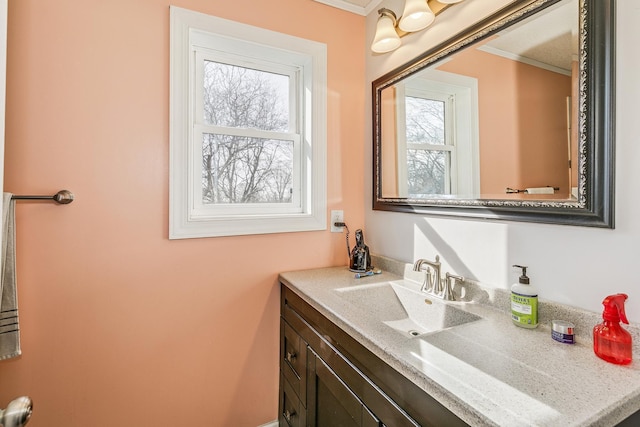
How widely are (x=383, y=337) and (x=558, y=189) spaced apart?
27.5 inches

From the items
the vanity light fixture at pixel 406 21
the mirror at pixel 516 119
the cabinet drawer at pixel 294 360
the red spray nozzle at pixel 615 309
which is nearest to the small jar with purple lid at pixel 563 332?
the red spray nozzle at pixel 615 309

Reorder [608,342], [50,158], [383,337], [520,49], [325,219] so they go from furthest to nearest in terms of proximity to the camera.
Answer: [325,219] < [50,158] < [520,49] < [383,337] < [608,342]

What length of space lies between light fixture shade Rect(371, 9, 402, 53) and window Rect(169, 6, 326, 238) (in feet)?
1.10

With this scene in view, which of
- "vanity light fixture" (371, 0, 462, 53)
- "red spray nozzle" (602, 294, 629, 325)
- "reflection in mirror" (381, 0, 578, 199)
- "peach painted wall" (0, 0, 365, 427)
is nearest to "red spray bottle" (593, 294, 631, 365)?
"red spray nozzle" (602, 294, 629, 325)

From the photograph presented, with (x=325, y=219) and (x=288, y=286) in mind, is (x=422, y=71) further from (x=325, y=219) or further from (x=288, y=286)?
(x=288, y=286)

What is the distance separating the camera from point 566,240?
943 mm

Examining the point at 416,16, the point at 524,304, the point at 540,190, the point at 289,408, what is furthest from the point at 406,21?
the point at 289,408

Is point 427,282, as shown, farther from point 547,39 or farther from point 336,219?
point 547,39

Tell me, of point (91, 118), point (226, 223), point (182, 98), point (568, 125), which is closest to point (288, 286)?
point (226, 223)

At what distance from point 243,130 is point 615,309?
1578 millimetres

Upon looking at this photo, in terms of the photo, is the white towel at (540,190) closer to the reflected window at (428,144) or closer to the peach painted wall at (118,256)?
Result: the reflected window at (428,144)

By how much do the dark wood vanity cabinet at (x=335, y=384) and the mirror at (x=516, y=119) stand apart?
2.22 ft

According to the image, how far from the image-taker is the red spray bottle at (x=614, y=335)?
749 mm

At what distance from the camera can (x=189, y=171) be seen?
147 cm
